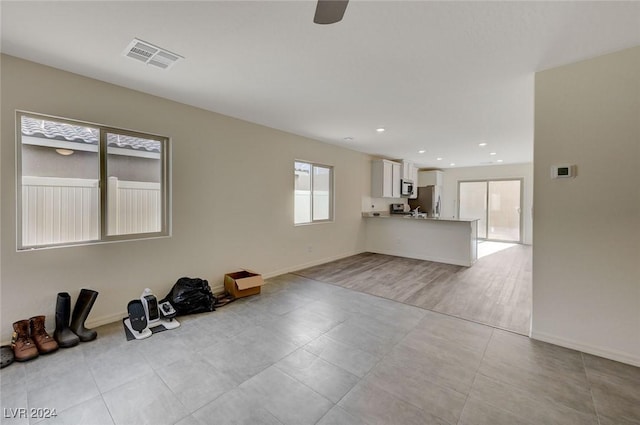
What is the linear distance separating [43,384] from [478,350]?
3.39m

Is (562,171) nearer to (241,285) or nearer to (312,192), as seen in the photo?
(241,285)

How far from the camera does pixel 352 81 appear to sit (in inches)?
107

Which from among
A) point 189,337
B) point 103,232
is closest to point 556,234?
point 189,337

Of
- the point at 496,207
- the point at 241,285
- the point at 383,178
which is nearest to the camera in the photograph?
the point at 241,285

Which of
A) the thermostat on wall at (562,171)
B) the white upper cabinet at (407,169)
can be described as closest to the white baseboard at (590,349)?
the thermostat on wall at (562,171)

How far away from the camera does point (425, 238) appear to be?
19.2ft

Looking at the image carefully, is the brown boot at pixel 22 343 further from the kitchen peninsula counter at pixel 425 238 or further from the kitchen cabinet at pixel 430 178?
the kitchen cabinet at pixel 430 178

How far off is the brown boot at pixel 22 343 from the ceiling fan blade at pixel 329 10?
327 centimetres

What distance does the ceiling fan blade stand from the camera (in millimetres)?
1188

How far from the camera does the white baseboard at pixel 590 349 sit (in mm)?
2111

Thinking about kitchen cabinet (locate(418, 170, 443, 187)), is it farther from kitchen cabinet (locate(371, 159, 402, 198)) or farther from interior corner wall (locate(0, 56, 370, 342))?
interior corner wall (locate(0, 56, 370, 342))

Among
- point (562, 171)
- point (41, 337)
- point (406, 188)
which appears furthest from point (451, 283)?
point (41, 337)

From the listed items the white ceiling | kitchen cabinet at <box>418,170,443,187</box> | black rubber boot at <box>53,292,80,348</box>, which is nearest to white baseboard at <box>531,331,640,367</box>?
the white ceiling

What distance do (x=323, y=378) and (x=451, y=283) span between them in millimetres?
3014
